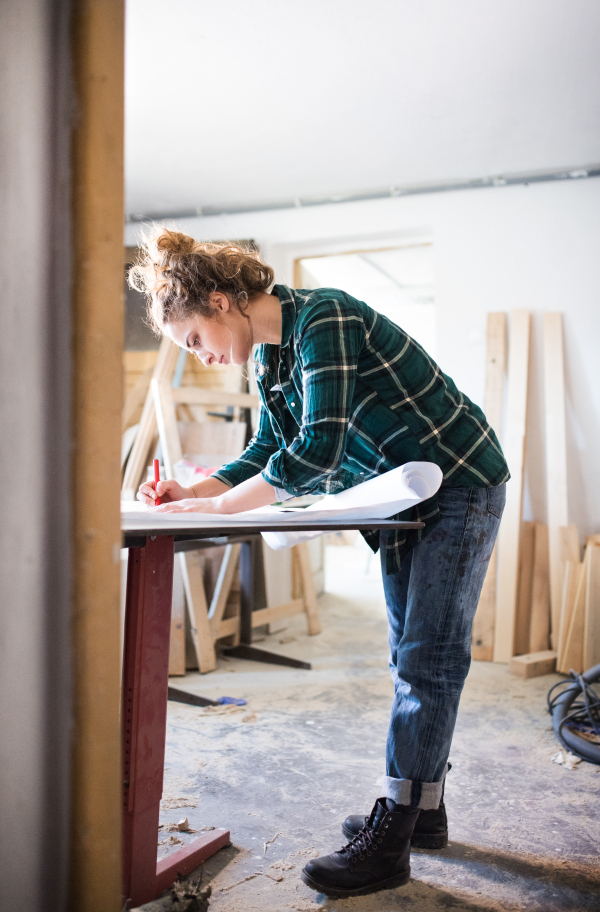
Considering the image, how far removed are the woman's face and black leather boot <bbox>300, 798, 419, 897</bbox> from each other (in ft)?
3.39

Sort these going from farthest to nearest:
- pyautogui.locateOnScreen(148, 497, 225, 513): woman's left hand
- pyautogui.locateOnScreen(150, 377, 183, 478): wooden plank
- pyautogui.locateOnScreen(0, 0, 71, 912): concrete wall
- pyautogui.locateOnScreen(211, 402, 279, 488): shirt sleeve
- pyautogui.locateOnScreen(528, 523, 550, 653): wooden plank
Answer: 1. pyautogui.locateOnScreen(150, 377, 183, 478): wooden plank
2. pyautogui.locateOnScreen(528, 523, 550, 653): wooden plank
3. pyautogui.locateOnScreen(211, 402, 279, 488): shirt sleeve
4. pyautogui.locateOnScreen(148, 497, 225, 513): woman's left hand
5. pyautogui.locateOnScreen(0, 0, 71, 912): concrete wall

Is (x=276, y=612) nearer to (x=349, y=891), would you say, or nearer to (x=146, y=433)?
(x=146, y=433)

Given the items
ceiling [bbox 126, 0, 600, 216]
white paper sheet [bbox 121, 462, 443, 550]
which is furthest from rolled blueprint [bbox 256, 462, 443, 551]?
ceiling [bbox 126, 0, 600, 216]

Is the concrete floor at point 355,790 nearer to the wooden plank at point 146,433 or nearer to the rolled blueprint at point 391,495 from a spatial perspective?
the rolled blueprint at point 391,495

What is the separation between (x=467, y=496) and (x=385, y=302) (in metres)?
6.21

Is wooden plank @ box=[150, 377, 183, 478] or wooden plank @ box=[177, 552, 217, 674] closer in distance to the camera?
wooden plank @ box=[177, 552, 217, 674]

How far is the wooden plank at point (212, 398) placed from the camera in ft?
12.1

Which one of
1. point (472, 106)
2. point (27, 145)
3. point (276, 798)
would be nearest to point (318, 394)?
point (27, 145)

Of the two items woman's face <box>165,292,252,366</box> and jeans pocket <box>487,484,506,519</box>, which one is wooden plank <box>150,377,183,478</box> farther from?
jeans pocket <box>487,484,506,519</box>

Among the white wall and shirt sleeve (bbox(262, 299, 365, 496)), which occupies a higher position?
the white wall

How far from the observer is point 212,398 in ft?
12.1

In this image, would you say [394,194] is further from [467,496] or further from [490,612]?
[467,496]

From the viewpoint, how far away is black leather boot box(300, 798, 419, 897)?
1.37 meters

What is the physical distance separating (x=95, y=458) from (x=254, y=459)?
1.00 m
